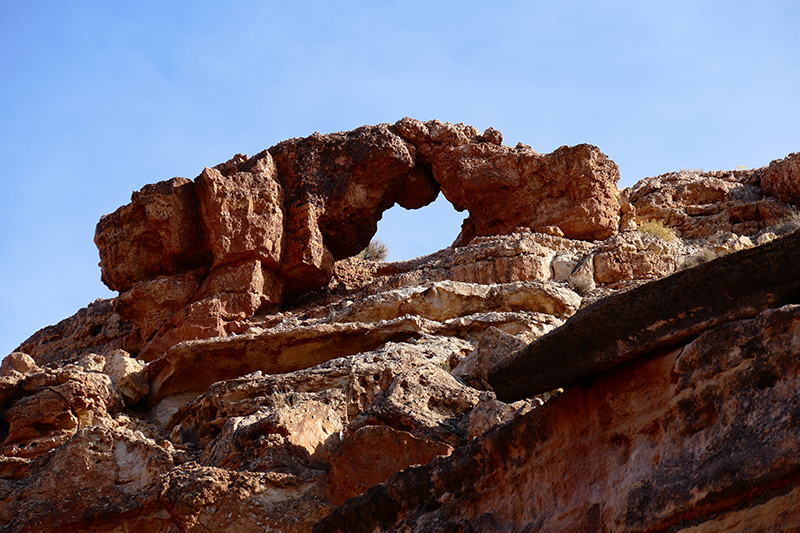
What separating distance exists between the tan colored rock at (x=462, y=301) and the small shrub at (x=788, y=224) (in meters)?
3.37

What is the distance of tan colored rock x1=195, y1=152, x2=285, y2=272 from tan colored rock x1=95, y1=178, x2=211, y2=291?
357mm

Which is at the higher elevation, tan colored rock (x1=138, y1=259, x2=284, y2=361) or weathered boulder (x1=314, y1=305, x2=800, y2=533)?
tan colored rock (x1=138, y1=259, x2=284, y2=361)

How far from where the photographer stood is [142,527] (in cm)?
590

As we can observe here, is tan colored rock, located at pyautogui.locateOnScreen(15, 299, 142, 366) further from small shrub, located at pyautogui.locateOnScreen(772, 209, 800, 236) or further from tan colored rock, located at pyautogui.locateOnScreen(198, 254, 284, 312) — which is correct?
small shrub, located at pyautogui.locateOnScreen(772, 209, 800, 236)

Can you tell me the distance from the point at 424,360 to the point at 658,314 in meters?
4.18

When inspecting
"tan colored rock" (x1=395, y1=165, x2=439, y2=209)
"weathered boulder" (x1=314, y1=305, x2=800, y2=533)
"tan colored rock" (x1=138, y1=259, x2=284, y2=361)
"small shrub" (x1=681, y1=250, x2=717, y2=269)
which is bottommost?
"weathered boulder" (x1=314, y1=305, x2=800, y2=533)

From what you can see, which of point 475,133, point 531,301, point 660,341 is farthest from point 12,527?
point 475,133

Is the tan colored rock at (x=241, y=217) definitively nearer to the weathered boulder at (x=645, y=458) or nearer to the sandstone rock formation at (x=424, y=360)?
the sandstone rock formation at (x=424, y=360)

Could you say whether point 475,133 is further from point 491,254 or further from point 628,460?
point 628,460

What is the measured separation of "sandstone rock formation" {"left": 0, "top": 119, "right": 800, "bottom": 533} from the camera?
347cm

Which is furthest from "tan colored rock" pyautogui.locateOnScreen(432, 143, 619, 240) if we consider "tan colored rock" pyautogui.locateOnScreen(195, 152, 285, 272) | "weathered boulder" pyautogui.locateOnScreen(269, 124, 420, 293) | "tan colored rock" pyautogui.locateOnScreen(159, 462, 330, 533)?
"tan colored rock" pyautogui.locateOnScreen(159, 462, 330, 533)

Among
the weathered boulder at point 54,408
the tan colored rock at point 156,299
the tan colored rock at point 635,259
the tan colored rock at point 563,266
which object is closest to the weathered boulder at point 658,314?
the weathered boulder at point 54,408

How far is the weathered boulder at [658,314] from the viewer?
351cm

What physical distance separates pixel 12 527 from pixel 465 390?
2992mm
